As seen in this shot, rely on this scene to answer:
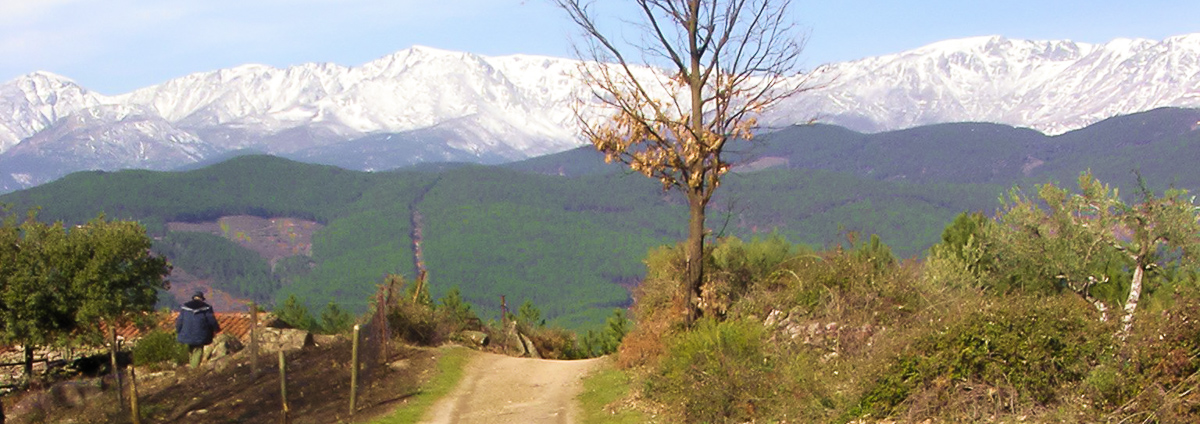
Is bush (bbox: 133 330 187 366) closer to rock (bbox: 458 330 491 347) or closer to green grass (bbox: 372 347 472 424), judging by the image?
rock (bbox: 458 330 491 347)

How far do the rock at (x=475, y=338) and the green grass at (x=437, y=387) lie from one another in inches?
76.7

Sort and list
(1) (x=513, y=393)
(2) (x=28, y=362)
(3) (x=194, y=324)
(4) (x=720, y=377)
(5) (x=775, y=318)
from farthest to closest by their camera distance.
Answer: (2) (x=28, y=362) < (3) (x=194, y=324) < (1) (x=513, y=393) < (5) (x=775, y=318) < (4) (x=720, y=377)

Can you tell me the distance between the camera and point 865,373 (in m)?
11.2

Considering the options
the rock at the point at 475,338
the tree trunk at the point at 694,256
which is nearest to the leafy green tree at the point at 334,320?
the rock at the point at 475,338

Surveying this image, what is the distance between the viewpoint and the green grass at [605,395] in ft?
48.7

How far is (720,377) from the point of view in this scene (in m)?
12.8

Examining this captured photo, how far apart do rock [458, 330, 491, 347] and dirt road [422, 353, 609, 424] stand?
2819mm

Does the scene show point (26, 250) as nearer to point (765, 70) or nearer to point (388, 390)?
point (388, 390)

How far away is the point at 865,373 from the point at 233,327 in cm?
3231

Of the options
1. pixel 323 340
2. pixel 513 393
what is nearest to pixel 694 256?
pixel 513 393

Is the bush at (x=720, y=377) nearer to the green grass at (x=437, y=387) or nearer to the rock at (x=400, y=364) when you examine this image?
the green grass at (x=437, y=387)

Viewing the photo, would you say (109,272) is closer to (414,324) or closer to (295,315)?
(414,324)

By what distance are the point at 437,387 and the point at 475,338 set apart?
25.2 ft

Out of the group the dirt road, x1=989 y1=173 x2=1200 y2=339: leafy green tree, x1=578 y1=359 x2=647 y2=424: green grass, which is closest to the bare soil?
the dirt road
